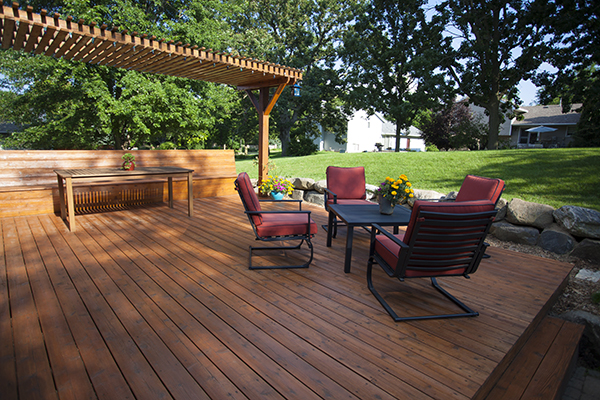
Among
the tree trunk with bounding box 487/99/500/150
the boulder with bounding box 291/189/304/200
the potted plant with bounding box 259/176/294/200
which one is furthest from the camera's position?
the tree trunk with bounding box 487/99/500/150

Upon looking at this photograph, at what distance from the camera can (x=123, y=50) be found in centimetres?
475

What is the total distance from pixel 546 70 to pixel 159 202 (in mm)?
16164

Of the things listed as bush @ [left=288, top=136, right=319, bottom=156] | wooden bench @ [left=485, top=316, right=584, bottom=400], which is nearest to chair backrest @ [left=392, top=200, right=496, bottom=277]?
wooden bench @ [left=485, top=316, right=584, bottom=400]

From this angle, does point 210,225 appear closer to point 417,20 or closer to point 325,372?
point 325,372

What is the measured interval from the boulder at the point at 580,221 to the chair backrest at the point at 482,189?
1.43 meters

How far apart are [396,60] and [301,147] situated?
337 inches

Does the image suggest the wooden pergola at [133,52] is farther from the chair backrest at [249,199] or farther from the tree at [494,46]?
the tree at [494,46]

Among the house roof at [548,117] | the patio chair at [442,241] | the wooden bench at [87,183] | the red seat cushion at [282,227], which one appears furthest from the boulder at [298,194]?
the house roof at [548,117]

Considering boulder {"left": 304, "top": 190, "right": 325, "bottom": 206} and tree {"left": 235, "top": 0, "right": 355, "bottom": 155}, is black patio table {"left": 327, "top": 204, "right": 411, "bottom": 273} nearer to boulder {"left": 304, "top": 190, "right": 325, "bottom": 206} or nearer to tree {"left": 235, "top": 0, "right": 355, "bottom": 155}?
boulder {"left": 304, "top": 190, "right": 325, "bottom": 206}

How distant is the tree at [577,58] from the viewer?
11609 millimetres

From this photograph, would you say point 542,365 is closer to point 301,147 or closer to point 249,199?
point 249,199

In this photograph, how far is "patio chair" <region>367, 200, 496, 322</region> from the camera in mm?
2170

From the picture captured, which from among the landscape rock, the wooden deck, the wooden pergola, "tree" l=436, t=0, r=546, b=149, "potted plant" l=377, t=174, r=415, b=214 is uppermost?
"tree" l=436, t=0, r=546, b=149

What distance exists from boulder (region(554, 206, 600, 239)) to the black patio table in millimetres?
2045
